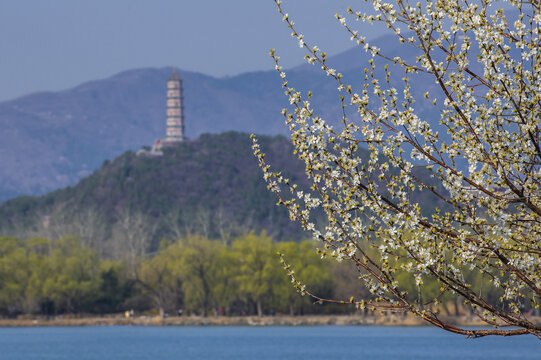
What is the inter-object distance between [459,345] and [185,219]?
2415 inches

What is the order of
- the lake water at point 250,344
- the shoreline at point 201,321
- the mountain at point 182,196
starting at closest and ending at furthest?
1. the lake water at point 250,344
2. the shoreline at point 201,321
3. the mountain at point 182,196

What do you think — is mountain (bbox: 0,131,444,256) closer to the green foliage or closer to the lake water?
the green foliage

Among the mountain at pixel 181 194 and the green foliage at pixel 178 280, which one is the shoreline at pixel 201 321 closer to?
the green foliage at pixel 178 280

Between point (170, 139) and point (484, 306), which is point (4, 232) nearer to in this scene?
point (170, 139)

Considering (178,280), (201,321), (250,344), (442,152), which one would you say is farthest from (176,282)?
(442,152)

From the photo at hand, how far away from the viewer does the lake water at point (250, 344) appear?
53.5 m

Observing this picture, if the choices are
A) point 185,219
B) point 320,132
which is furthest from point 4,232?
point 320,132

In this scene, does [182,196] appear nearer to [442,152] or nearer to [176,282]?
[176,282]

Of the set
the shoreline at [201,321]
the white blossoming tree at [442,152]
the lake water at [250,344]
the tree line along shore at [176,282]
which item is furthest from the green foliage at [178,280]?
the white blossoming tree at [442,152]

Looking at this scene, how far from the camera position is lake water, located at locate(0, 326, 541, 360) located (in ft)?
Result: 176

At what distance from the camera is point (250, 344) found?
198 ft

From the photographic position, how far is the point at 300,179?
143 metres

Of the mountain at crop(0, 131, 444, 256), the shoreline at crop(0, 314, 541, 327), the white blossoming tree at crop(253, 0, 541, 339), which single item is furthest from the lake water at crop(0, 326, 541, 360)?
the white blossoming tree at crop(253, 0, 541, 339)

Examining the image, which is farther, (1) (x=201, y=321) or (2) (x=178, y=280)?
(1) (x=201, y=321)
